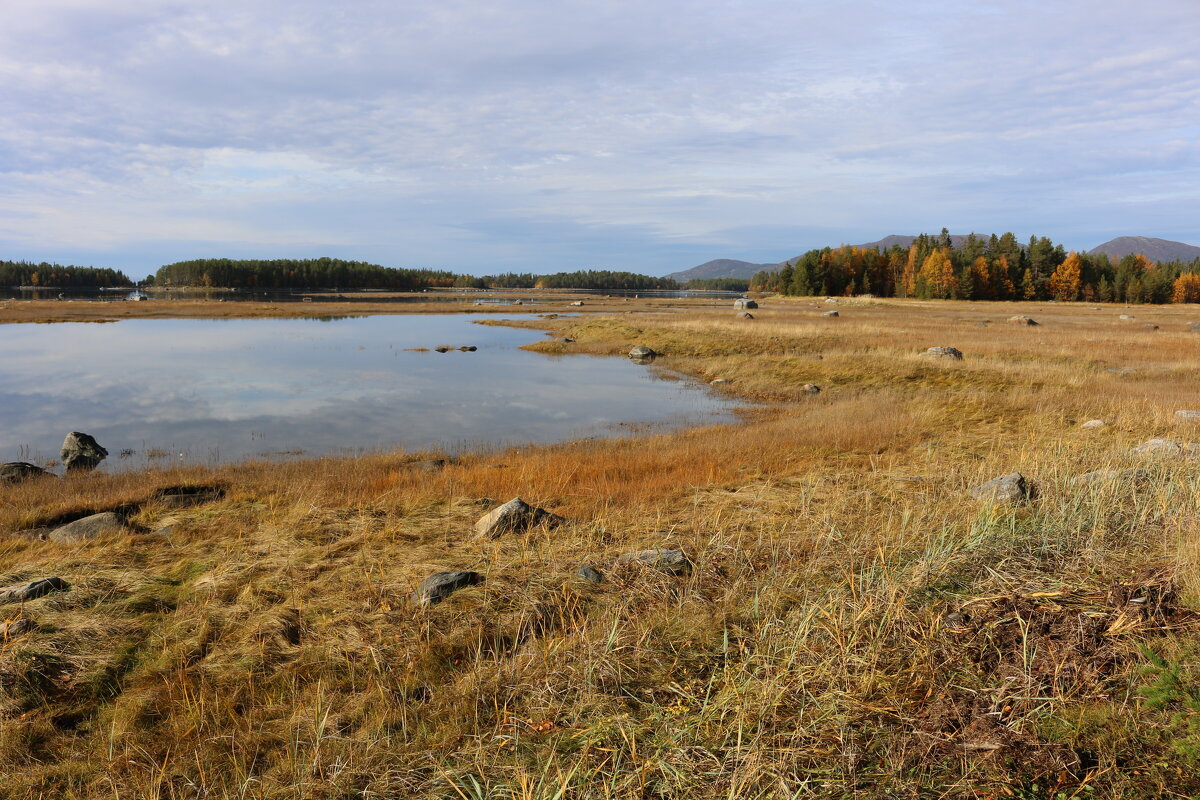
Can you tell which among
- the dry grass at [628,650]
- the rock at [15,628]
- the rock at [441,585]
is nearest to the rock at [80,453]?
the dry grass at [628,650]

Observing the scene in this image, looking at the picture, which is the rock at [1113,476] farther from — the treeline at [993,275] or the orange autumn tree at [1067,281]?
the orange autumn tree at [1067,281]

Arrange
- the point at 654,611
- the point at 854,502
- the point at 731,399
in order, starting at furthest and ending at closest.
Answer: the point at 731,399
the point at 854,502
the point at 654,611

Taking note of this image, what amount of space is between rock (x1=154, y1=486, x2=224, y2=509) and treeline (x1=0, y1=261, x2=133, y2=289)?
676 ft

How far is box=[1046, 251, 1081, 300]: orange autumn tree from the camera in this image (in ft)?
376

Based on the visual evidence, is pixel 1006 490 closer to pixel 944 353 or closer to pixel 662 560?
pixel 662 560

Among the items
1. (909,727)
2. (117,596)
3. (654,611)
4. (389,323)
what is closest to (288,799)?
(654,611)

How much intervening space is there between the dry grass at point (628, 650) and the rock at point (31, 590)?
0.31 meters

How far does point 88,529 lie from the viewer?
9.52 m

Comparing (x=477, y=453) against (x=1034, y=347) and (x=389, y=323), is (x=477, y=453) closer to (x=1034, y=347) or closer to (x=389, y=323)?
(x=1034, y=347)

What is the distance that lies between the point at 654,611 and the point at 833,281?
13763cm

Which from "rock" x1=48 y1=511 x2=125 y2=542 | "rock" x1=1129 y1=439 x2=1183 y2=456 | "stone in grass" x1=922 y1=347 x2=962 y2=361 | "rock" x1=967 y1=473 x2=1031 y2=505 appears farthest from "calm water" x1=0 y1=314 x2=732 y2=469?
"rock" x1=1129 y1=439 x2=1183 y2=456

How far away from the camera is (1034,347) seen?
32625 mm

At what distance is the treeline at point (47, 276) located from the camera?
175750 mm

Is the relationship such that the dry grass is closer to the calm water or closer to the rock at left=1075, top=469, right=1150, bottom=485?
the rock at left=1075, top=469, right=1150, bottom=485
